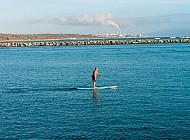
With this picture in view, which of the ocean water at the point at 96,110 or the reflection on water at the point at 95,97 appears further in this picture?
the reflection on water at the point at 95,97

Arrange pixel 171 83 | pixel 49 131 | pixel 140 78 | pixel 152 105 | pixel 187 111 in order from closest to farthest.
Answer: pixel 49 131
pixel 187 111
pixel 152 105
pixel 171 83
pixel 140 78

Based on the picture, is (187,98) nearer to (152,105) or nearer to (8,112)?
(152,105)

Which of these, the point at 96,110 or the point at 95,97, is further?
the point at 95,97

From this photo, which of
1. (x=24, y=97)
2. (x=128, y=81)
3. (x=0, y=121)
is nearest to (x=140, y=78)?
(x=128, y=81)

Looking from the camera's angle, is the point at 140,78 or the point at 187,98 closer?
the point at 187,98

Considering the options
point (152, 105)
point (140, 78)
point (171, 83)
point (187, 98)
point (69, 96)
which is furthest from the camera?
point (140, 78)

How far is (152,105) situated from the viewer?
34.7 metres

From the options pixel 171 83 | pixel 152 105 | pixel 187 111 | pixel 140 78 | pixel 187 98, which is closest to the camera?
pixel 187 111

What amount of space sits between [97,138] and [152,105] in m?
11.0

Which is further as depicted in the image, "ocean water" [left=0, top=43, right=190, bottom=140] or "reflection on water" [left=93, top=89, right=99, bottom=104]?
"reflection on water" [left=93, top=89, right=99, bottom=104]

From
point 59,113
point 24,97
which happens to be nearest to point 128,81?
point 24,97

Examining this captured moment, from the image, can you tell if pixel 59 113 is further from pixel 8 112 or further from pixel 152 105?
pixel 152 105

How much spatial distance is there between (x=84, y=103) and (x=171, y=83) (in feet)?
53.4

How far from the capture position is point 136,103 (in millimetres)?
35594
